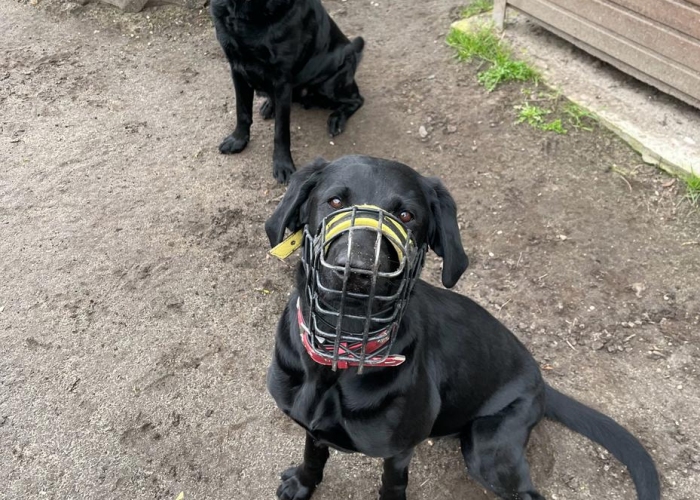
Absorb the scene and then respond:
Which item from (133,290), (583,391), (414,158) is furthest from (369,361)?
(414,158)

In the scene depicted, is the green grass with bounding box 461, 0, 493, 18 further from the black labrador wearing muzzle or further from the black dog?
the black labrador wearing muzzle

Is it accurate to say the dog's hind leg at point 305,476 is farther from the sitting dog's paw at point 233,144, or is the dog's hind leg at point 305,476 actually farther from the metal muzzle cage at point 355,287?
the sitting dog's paw at point 233,144

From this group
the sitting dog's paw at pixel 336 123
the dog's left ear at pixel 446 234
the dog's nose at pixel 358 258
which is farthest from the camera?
the sitting dog's paw at pixel 336 123

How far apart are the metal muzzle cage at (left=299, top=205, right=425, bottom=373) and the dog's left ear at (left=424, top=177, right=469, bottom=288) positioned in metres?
0.18

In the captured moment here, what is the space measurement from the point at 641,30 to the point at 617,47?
9.4 inches

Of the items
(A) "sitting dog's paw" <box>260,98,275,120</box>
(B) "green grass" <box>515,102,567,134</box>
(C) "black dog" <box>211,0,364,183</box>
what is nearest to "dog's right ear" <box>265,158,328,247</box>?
(C) "black dog" <box>211,0,364,183</box>

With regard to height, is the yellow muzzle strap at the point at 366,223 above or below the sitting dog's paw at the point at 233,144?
above

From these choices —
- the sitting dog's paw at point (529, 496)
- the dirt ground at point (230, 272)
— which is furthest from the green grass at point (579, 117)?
the sitting dog's paw at point (529, 496)

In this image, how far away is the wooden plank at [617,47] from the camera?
13.4ft

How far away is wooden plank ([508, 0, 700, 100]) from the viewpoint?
13.4ft

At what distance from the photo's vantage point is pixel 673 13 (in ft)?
13.1

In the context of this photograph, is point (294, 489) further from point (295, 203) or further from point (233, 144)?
point (233, 144)

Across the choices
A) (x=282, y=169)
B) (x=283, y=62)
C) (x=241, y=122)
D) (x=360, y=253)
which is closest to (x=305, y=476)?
(x=360, y=253)

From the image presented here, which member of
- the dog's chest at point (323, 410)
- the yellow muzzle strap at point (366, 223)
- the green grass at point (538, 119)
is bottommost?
the green grass at point (538, 119)
